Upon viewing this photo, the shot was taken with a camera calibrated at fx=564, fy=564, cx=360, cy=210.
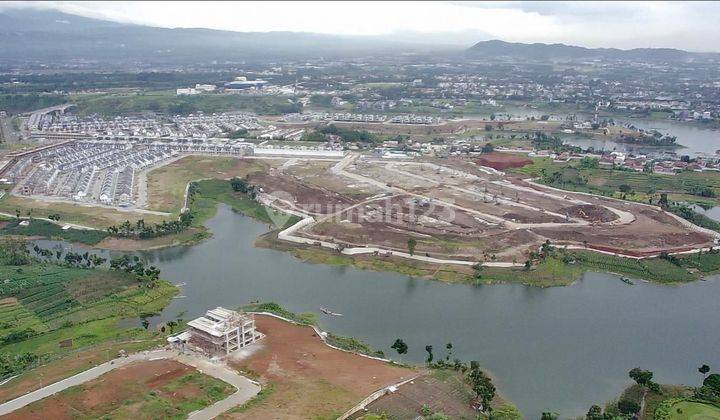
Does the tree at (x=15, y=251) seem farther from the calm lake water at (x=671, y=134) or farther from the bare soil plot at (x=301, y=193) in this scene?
the calm lake water at (x=671, y=134)

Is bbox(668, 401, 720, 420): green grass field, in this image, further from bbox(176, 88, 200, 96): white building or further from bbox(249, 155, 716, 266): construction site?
bbox(176, 88, 200, 96): white building

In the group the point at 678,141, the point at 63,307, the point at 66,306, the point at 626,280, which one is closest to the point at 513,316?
the point at 626,280

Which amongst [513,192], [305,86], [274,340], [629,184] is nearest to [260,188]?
[513,192]

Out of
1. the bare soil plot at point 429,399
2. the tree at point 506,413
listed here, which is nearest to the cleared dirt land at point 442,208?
the bare soil plot at point 429,399

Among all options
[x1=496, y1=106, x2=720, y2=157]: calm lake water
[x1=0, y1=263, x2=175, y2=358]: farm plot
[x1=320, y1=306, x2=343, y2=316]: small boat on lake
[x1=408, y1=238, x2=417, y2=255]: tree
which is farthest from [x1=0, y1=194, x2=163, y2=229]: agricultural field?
[x1=496, y1=106, x2=720, y2=157]: calm lake water

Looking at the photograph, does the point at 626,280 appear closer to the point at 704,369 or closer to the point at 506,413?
the point at 704,369

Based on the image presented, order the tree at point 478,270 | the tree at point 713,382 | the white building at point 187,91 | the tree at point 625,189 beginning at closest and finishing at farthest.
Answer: the tree at point 713,382, the tree at point 478,270, the tree at point 625,189, the white building at point 187,91
